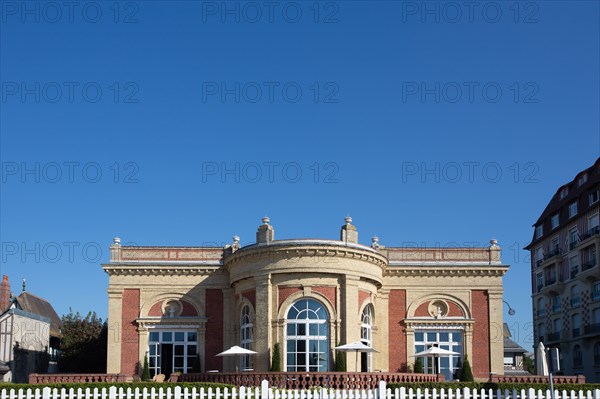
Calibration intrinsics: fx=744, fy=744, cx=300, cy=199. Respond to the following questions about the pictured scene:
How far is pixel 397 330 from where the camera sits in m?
37.5

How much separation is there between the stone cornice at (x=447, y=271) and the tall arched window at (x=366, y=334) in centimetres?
305

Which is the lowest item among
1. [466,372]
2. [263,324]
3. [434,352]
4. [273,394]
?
[466,372]

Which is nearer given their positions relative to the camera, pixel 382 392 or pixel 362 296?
pixel 382 392

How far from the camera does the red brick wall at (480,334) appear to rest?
3700cm

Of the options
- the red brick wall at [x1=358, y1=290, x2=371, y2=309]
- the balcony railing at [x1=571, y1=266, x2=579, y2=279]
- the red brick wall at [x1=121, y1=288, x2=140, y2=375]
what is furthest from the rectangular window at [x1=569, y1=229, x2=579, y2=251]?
the red brick wall at [x1=121, y1=288, x2=140, y2=375]

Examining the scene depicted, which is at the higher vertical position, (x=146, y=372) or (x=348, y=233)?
(x=348, y=233)

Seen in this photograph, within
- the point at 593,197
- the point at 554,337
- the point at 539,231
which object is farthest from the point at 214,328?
the point at 539,231

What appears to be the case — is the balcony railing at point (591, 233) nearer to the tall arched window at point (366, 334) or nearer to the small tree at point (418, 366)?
the small tree at point (418, 366)

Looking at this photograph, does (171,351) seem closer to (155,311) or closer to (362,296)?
(155,311)

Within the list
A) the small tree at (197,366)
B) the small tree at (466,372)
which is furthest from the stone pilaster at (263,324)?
the small tree at (466,372)

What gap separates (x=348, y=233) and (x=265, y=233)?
3852 millimetres

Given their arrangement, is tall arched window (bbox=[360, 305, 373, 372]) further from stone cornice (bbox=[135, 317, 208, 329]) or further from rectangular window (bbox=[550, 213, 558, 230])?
rectangular window (bbox=[550, 213, 558, 230])

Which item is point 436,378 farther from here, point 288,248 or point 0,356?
point 0,356

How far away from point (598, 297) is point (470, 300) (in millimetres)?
18761
